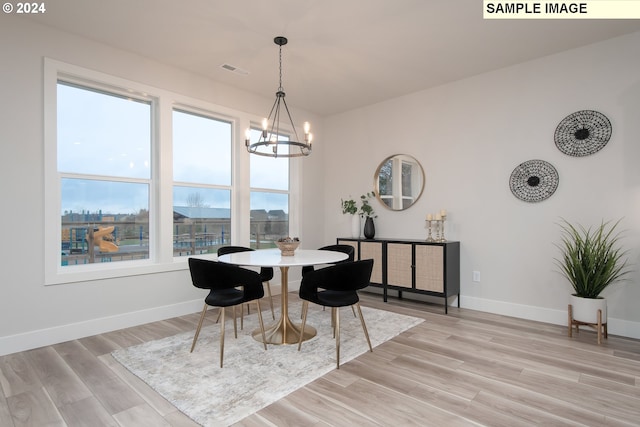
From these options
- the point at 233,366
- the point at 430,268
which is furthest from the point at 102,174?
Result: the point at 430,268

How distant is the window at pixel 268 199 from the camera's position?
472cm

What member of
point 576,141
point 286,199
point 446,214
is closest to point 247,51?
point 286,199

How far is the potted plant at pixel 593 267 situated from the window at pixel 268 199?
3.52 m

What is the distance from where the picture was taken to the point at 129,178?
11.7 feet

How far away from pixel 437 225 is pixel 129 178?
11.9ft

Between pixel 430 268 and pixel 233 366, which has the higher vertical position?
pixel 430 268

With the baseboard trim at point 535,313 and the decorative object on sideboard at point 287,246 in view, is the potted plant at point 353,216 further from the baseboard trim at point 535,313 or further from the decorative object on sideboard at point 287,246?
the decorative object on sideboard at point 287,246

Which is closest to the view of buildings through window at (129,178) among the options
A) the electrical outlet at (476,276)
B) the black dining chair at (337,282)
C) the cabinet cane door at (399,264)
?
the cabinet cane door at (399,264)

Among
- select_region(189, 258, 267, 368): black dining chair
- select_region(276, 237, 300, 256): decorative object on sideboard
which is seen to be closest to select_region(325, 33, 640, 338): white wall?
select_region(276, 237, 300, 256): decorative object on sideboard

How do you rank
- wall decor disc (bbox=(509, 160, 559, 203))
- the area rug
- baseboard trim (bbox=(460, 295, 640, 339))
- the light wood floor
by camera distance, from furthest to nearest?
wall decor disc (bbox=(509, 160, 559, 203)) → baseboard trim (bbox=(460, 295, 640, 339)) → the area rug → the light wood floor

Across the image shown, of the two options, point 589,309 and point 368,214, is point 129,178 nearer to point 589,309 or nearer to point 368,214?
point 368,214

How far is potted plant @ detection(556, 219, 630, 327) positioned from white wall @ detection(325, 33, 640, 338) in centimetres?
9

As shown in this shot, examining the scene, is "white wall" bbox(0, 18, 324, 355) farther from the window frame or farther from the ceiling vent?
the ceiling vent

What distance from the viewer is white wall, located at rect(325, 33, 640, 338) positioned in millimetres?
3119
